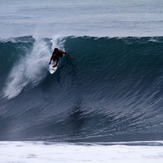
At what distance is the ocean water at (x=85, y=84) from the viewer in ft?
26.2

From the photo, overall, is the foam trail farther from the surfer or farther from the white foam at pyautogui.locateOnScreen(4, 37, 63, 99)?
the surfer

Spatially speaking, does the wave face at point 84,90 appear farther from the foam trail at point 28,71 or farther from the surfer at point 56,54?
the surfer at point 56,54

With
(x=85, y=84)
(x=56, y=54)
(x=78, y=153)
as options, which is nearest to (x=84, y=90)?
(x=85, y=84)

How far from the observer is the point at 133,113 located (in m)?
8.90

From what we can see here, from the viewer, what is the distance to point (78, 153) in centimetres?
603

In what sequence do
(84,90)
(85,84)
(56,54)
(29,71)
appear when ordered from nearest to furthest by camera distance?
(84,90)
(85,84)
(56,54)
(29,71)

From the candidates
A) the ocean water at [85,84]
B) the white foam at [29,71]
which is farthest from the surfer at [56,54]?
the white foam at [29,71]

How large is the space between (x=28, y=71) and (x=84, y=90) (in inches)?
121

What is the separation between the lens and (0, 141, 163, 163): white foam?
5441 millimetres

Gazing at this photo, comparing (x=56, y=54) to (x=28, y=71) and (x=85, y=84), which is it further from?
(x=85, y=84)

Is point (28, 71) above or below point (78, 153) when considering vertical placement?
above

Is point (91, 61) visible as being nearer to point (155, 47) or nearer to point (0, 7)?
point (155, 47)

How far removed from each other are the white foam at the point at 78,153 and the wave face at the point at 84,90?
1.13 meters

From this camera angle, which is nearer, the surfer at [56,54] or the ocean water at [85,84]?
the ocean water at [85,84]
